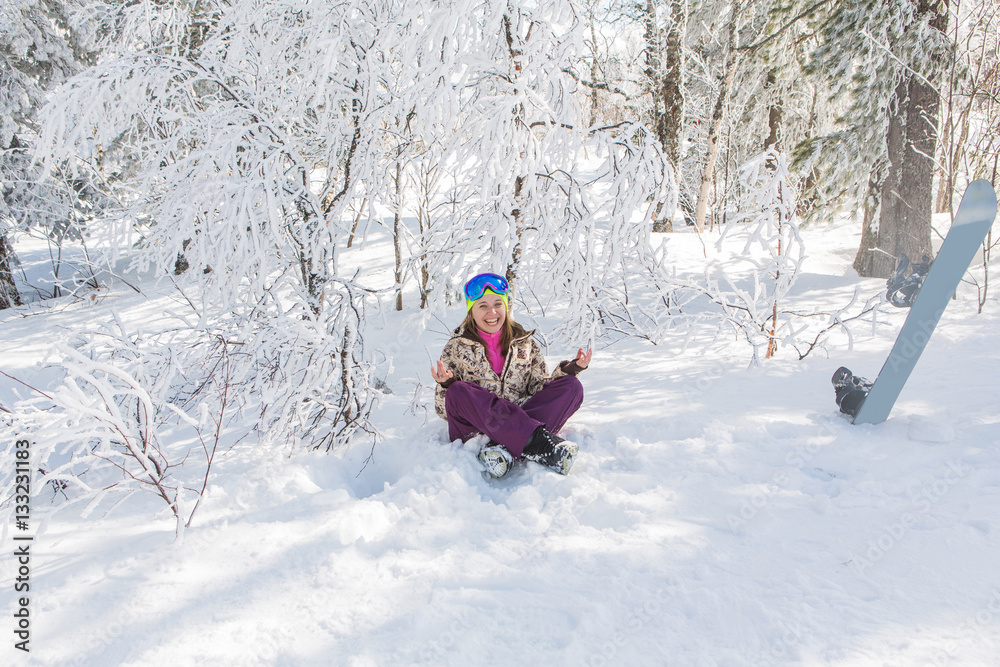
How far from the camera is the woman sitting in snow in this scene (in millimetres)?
2623

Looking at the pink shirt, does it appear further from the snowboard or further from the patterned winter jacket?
the snowboard

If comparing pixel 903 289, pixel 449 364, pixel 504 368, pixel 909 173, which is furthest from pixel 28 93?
pixel 909 173

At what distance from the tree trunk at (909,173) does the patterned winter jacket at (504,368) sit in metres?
5.66

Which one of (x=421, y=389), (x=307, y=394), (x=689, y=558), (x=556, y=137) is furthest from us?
(x=421, y=389)

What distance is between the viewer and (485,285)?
3.00 meters

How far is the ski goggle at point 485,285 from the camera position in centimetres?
300

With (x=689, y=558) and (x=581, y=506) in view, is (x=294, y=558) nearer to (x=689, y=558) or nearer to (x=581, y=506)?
(x=581, y=506)

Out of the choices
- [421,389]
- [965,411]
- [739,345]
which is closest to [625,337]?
[739,345]

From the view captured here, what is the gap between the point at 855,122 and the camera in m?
7.05

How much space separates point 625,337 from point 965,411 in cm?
260

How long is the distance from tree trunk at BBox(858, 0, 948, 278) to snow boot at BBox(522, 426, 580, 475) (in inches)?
237

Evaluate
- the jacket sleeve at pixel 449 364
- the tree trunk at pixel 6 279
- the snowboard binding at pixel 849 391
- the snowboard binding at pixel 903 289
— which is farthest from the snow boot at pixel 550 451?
the tree trunk at pixel 6 279

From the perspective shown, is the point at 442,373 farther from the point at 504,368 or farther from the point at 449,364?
the point at 504,368

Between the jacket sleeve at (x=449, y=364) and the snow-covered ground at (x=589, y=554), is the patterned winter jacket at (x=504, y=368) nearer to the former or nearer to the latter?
the jacket sleeve at (x=449, y=364)
